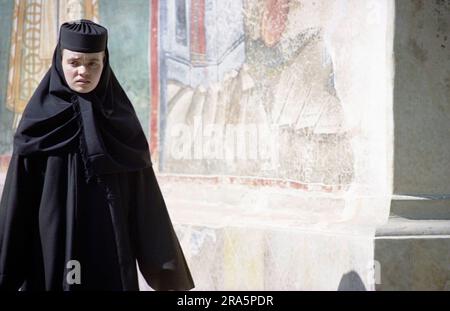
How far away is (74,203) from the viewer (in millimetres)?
3861

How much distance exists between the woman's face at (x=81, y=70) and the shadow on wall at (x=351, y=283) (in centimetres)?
150

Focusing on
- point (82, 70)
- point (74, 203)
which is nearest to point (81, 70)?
point (82, 70)

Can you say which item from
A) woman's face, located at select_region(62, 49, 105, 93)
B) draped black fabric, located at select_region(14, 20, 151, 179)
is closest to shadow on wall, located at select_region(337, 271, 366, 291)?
draped black fabric, located at select_region(14, 20, 151, 179)

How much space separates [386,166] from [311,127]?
2.20ft

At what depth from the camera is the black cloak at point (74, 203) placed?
3.85 metres

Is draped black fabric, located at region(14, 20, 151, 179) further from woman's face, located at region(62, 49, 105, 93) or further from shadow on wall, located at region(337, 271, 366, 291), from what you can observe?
shadow on wall, located at region(337, 271, 366, 291)

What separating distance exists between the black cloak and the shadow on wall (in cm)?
85

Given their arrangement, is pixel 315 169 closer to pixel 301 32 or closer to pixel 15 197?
pixel 301 32

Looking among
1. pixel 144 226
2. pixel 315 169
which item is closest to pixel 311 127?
pixel 315 169

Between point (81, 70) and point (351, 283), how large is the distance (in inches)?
63.7

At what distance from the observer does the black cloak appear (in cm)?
385

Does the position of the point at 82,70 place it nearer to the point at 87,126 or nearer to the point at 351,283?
the point at 87,126
